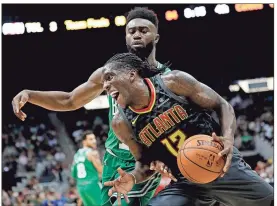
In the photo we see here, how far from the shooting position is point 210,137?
360 cm

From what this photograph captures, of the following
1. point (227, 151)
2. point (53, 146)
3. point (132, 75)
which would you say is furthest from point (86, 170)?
point (53, 146)

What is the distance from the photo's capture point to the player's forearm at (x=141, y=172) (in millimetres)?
3793

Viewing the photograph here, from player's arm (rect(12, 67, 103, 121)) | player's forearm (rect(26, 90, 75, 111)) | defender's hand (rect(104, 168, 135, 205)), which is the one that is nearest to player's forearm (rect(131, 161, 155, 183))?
defender's hand (rect(104, 168, 135, 205))

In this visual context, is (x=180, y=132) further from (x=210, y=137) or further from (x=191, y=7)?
(x=191, y=7)

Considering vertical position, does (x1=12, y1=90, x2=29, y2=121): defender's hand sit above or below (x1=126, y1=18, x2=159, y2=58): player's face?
below

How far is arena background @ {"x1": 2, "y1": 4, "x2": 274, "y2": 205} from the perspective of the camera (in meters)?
13.4

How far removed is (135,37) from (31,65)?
10.8 m

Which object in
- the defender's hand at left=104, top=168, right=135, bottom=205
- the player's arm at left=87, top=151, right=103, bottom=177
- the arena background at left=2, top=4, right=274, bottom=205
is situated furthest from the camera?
the arena background at left=2, top=4, right=274, bottom=205

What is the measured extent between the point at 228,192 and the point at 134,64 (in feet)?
3.51

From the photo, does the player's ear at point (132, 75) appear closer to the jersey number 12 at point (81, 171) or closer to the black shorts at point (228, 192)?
the black shorts at point (228, 192)

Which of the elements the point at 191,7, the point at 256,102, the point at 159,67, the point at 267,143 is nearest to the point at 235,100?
the point at 256,102

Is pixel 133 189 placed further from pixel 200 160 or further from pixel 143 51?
pixel 143 51

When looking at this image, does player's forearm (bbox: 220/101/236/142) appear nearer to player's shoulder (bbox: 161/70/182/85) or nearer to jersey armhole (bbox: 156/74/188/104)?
jersey armhole (bbox: 156/74/188/104)

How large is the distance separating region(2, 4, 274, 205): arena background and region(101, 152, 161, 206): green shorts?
28.1 ft
